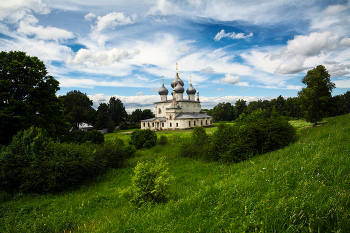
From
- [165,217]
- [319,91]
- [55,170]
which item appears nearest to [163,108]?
[319,91]

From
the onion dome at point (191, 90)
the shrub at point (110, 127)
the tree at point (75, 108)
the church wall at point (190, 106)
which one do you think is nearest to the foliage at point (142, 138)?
the tree at point (75, 108)

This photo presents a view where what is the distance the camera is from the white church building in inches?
1906

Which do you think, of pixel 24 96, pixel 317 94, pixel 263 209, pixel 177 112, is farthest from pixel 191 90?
pixel 263 209

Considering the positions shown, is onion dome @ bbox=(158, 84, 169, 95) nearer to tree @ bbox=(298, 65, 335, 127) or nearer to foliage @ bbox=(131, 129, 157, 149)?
foliage @ bbox=(131, 129, 157, 149)

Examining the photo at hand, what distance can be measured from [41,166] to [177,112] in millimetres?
41504

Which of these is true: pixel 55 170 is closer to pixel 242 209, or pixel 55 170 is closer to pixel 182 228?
pixel 182 228

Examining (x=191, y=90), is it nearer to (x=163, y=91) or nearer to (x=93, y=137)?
(x=163, y=91)

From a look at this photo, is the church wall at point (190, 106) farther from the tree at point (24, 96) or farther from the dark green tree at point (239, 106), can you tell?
the tree at point (24, 96)

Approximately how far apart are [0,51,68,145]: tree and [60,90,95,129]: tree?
3028 cm

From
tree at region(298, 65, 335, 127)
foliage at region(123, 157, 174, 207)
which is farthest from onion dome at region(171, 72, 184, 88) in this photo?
foliage at region(123, 157, 174, 207)

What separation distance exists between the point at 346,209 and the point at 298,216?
68cm

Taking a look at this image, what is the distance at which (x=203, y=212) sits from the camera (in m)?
4.13

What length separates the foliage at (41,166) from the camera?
9539mm

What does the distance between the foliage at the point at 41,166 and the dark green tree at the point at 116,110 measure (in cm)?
5371
